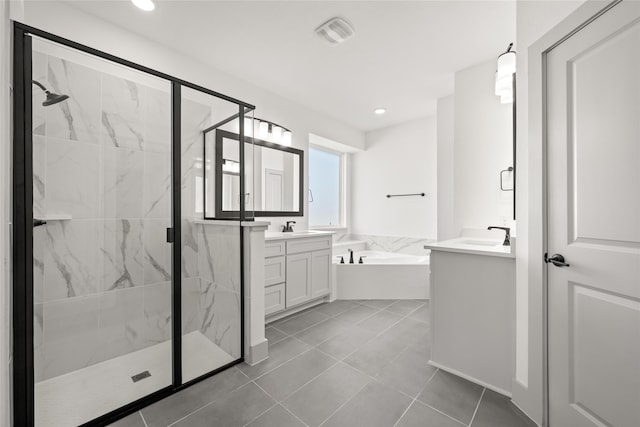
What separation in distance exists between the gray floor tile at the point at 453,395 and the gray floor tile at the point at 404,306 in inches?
44.2

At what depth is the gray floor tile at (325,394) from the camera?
1.42m

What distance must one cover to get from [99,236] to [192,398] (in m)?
1.32

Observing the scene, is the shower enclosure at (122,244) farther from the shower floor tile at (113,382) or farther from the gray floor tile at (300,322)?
the gray floor tile at (300,322)

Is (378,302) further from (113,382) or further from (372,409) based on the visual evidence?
(113,382)

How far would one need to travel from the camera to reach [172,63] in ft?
7.63

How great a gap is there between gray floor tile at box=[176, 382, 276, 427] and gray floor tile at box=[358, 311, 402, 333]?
4.07 feet

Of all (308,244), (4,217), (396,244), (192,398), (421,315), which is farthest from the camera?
(396,244)

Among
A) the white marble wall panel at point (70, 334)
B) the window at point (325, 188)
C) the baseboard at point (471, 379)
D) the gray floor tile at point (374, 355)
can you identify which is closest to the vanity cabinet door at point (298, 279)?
the gray floor tile at point (374, 355)

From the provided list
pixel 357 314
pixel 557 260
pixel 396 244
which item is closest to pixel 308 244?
pixel 357 314

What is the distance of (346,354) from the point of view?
2021 millimetres

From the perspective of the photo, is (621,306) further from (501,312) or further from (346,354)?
(346,354)

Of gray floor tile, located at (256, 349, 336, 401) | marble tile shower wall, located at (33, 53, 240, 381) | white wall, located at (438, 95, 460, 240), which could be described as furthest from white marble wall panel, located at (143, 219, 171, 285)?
white wall, located at (438, 95, 460, 240)

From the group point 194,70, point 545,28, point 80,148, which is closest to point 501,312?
point 545,28

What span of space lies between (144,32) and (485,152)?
3.22 m
